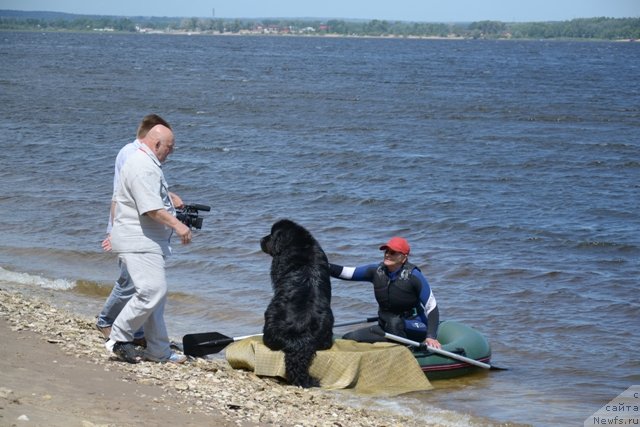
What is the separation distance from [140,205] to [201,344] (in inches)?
77.1

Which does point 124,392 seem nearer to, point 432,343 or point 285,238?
point 285,238

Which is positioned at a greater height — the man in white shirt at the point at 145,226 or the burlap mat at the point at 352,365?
the man in white shirt at the point at 145,226

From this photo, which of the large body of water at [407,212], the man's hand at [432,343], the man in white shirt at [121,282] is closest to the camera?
the man in white shirt at [121,282]

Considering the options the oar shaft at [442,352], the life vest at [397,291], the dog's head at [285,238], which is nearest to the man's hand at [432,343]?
the oar shaft at [442,352]

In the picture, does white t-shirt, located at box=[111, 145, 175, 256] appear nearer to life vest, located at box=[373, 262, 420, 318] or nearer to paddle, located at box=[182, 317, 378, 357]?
paddle, located at box=[182, 317, 378, 357]

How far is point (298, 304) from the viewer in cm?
802

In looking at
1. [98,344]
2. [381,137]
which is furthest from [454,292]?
[381,137]

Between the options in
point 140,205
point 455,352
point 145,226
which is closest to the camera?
point 140,205

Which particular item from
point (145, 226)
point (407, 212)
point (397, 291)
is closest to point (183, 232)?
point (145, 226)

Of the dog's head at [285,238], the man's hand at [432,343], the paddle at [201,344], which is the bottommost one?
the man's hand at [432,343]

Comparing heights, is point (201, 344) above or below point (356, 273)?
below

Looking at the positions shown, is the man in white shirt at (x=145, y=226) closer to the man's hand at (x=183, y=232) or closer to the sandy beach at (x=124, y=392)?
the man's hand at (x=183, y=232)

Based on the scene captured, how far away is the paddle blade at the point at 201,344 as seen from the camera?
27.5 feet

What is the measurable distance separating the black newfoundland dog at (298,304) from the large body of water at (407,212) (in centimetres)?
72
